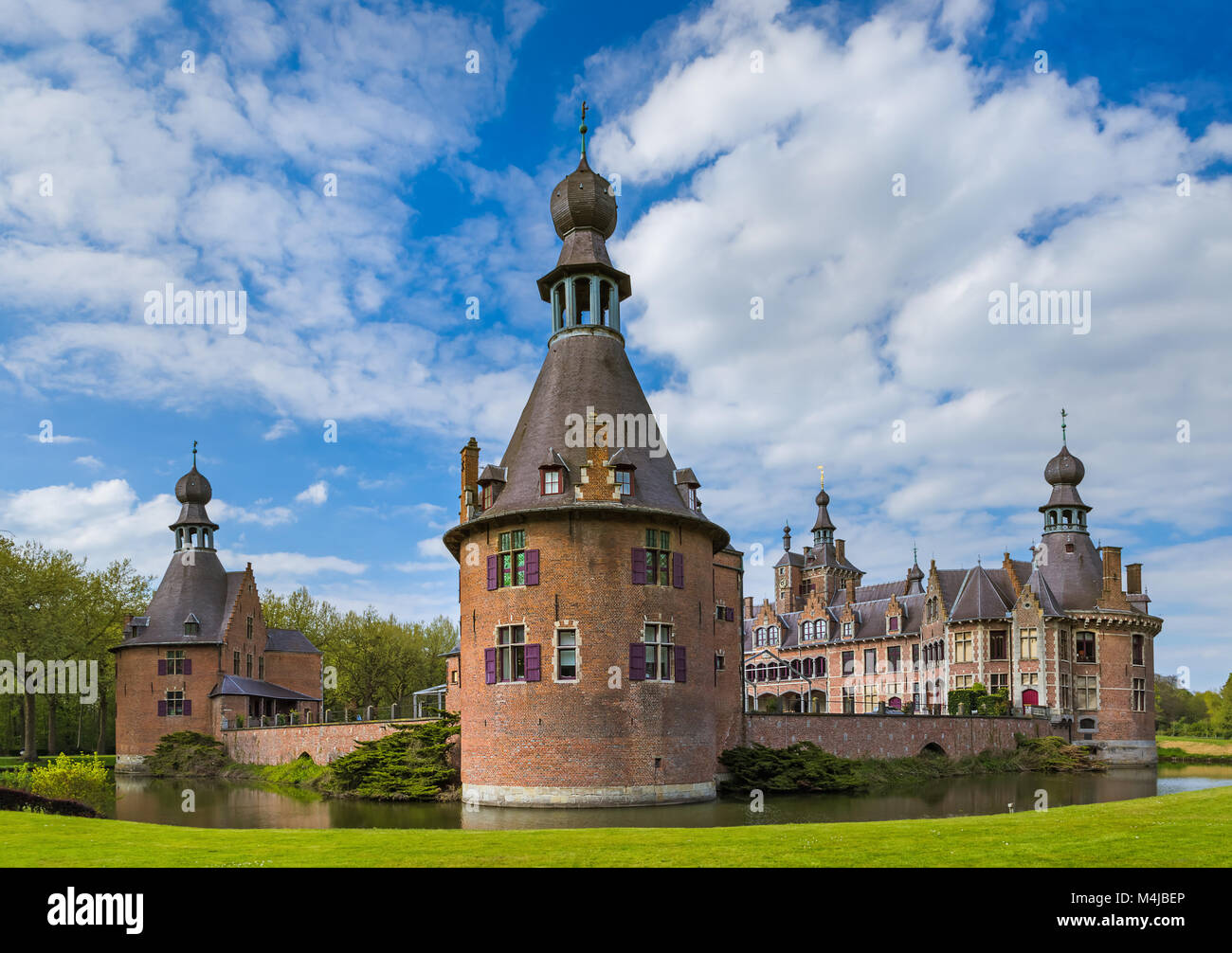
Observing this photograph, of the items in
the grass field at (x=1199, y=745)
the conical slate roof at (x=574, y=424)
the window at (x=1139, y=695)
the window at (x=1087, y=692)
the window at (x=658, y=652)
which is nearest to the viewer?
the window at (x=658, y=652)

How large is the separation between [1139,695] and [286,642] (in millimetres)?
50636

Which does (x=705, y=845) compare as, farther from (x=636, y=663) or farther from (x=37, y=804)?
(x=636, y=663)

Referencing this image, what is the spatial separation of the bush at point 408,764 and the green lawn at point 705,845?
14994mm

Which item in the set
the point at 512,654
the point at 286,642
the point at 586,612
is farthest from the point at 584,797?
the point at 286,642

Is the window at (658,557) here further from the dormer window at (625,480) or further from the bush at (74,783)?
the bush at (74,783)

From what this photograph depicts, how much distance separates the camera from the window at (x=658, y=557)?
29.3 meters

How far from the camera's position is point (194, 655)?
54.1 m

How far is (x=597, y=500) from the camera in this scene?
28.7m

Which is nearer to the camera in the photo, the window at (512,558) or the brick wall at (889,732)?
the window at (512,558)

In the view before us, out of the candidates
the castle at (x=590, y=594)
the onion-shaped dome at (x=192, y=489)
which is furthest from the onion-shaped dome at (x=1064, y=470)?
the onion-shaped dome at (x=192, y=489)

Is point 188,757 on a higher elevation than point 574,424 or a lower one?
lower


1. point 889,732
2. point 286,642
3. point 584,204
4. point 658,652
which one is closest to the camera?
point 658,652
